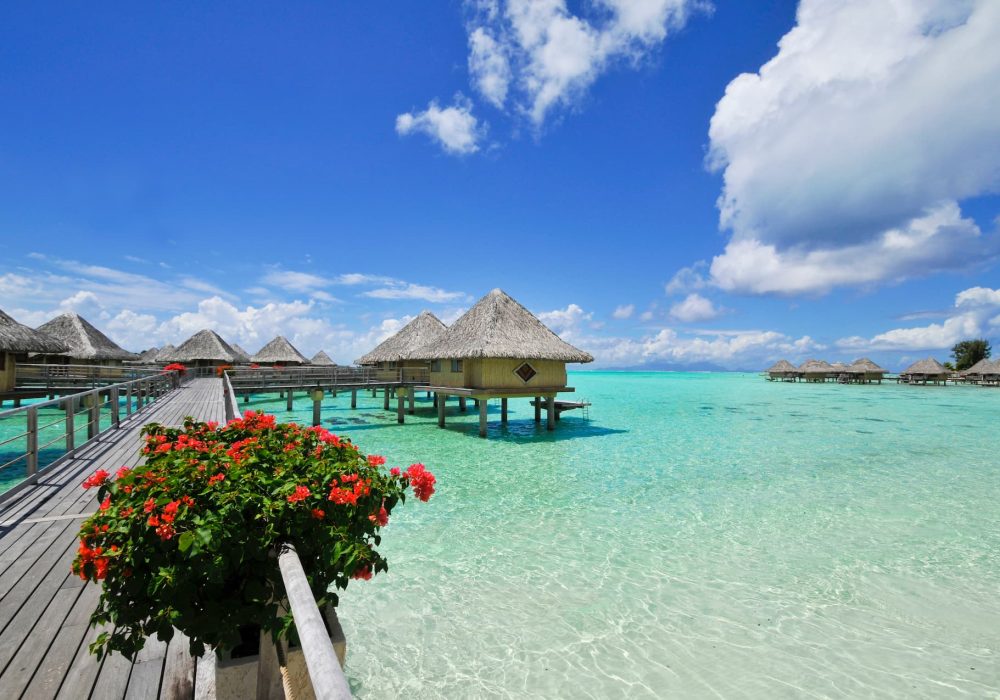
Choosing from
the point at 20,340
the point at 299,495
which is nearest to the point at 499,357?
the point at 299,495

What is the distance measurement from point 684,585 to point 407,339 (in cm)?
2364

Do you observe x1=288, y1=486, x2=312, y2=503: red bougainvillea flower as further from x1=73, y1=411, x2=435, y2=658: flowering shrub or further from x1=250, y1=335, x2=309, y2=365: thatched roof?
x1=250, y1=335, x2=309, y2=365: thatched roof

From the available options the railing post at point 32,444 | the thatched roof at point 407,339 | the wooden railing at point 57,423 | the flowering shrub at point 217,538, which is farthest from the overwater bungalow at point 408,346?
the flowering shrub at point 217,538

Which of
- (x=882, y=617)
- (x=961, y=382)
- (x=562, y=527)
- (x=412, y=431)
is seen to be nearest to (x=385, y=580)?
(x=562, y=527)

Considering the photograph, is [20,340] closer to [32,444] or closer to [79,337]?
[32,444]

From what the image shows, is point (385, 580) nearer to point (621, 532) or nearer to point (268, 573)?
point (621, 532)

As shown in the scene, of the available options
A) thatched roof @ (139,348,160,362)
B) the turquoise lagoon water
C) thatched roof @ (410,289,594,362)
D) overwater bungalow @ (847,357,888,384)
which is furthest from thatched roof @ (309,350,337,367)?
overwater bungalow @ (847,357,888,384)

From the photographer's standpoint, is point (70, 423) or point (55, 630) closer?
point (55, 630)

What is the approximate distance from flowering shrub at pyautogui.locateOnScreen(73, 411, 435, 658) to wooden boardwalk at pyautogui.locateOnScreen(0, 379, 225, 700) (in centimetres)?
62

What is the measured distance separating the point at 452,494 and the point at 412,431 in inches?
382

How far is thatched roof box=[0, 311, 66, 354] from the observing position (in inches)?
617

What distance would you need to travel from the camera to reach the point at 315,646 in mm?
1397

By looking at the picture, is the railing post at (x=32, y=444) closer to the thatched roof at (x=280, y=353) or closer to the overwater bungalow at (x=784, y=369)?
the thatched roof at (x=280, y=353)

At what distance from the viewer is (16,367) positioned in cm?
1780
